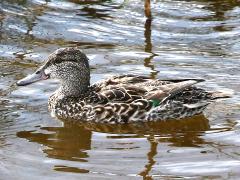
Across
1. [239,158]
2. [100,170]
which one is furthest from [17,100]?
[239,158]

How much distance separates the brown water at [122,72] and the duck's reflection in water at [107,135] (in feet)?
0.04

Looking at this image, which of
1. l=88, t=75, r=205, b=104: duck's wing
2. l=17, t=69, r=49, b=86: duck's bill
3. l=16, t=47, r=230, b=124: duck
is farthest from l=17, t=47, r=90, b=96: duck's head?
l=88, t=75, r=205, b=104: duck's wing

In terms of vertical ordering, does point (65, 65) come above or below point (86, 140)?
above

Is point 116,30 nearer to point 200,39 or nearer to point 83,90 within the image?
point 200,39

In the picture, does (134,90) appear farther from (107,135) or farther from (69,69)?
(69,69)

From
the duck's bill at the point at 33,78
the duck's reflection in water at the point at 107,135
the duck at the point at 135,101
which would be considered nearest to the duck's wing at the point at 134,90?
the duck at the point at 135,101

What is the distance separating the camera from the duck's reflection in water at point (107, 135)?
820 centimetres

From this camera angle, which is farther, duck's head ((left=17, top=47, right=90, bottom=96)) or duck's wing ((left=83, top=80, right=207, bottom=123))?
duck's head ((left=17, top=47, right=90, bottom=96))

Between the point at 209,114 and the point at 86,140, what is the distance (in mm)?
1771

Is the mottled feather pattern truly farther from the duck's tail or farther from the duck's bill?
the duck's bill

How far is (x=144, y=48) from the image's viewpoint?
12.2m

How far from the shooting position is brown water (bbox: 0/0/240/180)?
301 inches

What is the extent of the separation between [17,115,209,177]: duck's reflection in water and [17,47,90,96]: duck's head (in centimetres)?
60

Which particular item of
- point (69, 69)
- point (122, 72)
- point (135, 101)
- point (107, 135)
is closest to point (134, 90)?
point (135, 101)
